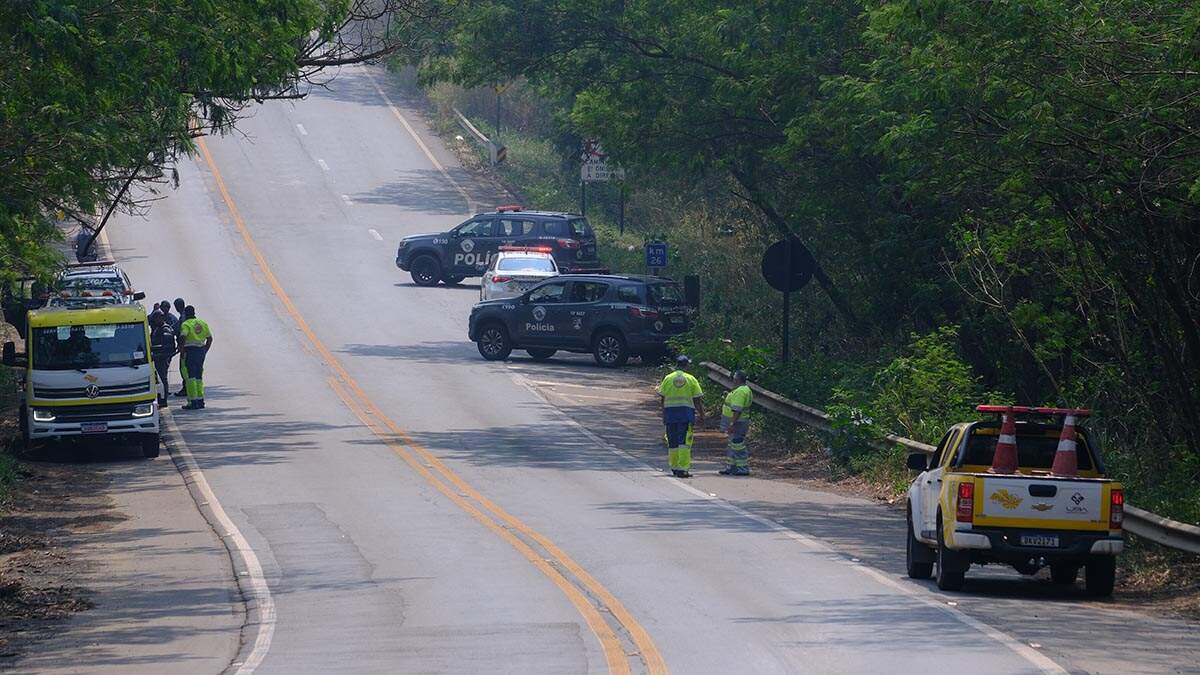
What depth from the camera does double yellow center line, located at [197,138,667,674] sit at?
13094mm

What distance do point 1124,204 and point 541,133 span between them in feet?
165

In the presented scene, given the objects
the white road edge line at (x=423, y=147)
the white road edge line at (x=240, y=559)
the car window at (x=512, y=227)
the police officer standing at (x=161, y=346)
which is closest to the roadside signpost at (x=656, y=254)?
the car window at (x=512, y=227)

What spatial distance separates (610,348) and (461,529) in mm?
17487

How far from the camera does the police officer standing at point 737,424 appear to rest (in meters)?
24.4

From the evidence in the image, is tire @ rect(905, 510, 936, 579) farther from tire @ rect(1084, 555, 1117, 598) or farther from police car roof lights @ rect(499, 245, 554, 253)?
police car roof lights @ rect(499, 245, 554, 253)

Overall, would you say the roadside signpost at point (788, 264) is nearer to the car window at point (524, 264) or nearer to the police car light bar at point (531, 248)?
the car window at point (524, 264)

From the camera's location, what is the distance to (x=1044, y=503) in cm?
1522

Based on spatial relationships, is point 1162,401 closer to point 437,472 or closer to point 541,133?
point 437,472

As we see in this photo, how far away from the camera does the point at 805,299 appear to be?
3756 centimetres

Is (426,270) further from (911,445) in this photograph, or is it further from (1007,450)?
(1007,450)

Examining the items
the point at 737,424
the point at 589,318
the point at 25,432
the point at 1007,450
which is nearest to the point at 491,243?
the point at 589,318

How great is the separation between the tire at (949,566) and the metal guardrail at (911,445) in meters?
1.83

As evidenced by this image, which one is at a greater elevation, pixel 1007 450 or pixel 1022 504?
pixel 1007 450

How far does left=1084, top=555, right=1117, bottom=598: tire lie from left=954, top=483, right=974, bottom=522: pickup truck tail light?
1.16 m
